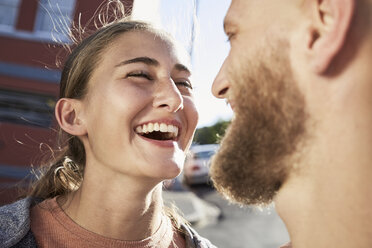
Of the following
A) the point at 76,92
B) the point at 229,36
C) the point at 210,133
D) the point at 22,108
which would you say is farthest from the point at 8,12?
the point at 210,133

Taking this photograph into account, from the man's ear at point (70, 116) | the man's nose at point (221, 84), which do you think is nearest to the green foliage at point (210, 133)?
the man's nose at point (221, 84)

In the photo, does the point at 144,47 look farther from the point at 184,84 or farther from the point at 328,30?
the point at 328,30

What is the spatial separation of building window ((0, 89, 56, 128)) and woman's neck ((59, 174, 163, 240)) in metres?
8.00

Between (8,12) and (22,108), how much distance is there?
8.86 feet

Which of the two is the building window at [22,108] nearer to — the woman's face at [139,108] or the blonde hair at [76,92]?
the blonde hair at [76,92]

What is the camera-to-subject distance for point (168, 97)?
2.00 metres

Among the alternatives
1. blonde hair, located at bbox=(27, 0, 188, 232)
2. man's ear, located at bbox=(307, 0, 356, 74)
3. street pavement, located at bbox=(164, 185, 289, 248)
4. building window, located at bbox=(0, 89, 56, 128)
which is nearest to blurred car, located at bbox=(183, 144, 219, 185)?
street pavement, located at bbox=(164, 185, 289, 248)

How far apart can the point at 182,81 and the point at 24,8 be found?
31.4ft

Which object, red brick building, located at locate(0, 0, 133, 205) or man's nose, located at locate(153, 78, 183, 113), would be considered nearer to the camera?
man's nose, located at locate(153, 78, 183, 113)

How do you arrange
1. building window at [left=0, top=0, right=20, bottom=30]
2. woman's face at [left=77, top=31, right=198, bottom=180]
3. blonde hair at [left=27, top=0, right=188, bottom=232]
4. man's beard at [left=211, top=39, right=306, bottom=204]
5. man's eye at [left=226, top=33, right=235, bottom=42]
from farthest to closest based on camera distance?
building window at [left=0, top=0, right=20, bottom=30], blonde hair at [left=27, top=0, right=188, bottom=232], woman's face at [left=77, top=31, right=198, bottom=180], man's eye at [left=226, top=33, right=235, bottom=42], man's beard at [left=211, top=39, right=306, bottom=204]

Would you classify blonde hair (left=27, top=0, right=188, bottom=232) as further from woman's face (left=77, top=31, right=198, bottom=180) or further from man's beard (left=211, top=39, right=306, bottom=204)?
man's beard (left=211, top=39, right=306, bottom=204)

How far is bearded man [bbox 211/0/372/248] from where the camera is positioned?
112 cm

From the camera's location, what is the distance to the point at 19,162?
9.54 m

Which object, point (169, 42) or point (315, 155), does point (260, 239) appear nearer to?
point (169, 42)
